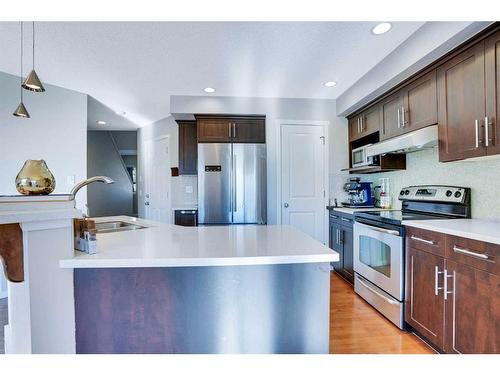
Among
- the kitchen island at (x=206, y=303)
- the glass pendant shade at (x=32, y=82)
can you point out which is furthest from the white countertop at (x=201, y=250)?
the glass pendant shade at (x=32, y=82)

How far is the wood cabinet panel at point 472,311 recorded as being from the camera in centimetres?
132

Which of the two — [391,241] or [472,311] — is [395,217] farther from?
[472,311]

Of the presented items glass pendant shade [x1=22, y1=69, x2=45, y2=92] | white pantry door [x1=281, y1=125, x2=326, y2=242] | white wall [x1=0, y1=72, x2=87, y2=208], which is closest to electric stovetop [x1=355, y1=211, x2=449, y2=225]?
white pantry door [x1=281, y1=125, x2=326, y2=242]

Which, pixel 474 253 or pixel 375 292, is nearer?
pixel 474 253

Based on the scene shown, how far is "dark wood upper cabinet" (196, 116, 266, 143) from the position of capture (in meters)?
3.34

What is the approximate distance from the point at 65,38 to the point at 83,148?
1598mm

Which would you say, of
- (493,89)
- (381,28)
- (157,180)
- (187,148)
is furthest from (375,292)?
(157,180)

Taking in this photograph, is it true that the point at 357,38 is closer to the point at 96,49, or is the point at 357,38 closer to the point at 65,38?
the point at 96,49

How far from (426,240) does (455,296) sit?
372 millimetres

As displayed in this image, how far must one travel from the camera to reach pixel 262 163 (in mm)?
3330

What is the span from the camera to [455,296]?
61.0 inches

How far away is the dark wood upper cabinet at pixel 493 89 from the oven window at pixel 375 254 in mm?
1029

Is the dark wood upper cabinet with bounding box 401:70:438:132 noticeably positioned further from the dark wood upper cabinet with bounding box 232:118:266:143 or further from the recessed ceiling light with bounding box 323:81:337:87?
the dark wood upper cabinet with bounding box 232:118:266:143
